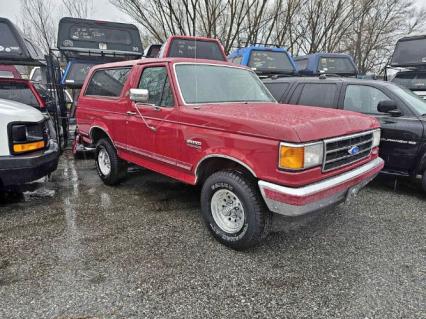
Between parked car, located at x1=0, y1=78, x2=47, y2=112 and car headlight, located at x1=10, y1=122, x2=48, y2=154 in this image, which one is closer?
car headlight, located at x1=10, y1=122, x2=48, y2=154

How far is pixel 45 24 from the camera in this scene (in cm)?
2094

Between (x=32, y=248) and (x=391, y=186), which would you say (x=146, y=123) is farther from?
(x=391, y=186)

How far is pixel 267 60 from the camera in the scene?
938 cm

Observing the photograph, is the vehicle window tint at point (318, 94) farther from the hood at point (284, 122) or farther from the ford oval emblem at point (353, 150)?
the ford oval emblem at point (353, 150)

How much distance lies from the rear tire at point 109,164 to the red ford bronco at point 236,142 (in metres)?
0.29

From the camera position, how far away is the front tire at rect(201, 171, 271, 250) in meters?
3.04

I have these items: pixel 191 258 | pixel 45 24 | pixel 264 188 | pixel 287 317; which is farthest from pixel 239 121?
pixel 45 24

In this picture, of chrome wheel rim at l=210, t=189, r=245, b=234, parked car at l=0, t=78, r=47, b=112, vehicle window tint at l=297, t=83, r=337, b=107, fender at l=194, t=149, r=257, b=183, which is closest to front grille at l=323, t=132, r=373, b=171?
fender at l=194, t=149, r=257, b=183

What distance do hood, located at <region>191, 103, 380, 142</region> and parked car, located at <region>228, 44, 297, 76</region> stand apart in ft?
19.0

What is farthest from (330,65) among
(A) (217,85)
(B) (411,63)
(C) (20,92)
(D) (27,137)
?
(D) (27,137)

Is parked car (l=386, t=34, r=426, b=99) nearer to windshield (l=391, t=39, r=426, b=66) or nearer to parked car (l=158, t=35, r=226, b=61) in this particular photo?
windshield (l=391, t=39, r=426, b=66)

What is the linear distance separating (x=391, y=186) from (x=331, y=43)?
70.4ft

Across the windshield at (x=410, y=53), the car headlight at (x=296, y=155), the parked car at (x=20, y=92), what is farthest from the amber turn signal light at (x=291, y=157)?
the windshield at (x=410, y=53)

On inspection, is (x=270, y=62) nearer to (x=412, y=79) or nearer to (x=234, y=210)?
(x=412, y=79)
